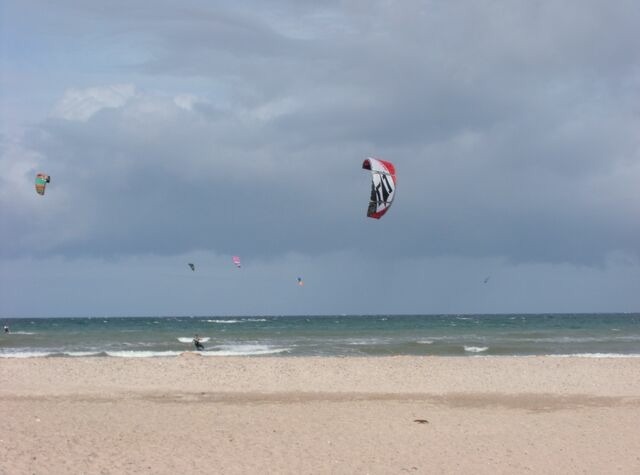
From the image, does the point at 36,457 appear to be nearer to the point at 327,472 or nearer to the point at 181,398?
the point at 327,472

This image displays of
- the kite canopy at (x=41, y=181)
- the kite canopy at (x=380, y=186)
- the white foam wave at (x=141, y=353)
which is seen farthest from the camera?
the white foam wave at (x=141, y=353)

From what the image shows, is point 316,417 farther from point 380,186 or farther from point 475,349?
point 475,349

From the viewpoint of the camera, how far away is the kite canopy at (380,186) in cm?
1634

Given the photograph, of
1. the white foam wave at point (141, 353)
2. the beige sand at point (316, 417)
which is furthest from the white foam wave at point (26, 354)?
the beige sand at point (316, 417)

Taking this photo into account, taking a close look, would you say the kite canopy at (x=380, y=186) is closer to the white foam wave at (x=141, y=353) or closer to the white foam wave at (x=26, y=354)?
the white foam wave at (x=141, y=353)

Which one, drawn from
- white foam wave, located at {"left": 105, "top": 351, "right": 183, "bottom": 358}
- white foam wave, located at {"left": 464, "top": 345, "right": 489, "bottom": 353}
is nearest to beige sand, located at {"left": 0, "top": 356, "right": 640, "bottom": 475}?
white foam wave, located at {"left": 105, "top": 351, "right": 183, "bottom": 358}

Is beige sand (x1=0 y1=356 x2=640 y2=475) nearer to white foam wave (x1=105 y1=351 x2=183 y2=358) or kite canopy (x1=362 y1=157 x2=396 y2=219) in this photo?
kite canopy (x1=362 y1=157 x2=396 y2=219)

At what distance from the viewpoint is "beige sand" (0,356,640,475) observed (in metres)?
9.71

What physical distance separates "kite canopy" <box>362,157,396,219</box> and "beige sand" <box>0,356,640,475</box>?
13.6 ft

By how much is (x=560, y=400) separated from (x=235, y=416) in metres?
6.95

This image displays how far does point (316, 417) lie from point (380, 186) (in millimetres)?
5776

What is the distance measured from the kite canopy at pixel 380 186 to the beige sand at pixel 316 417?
164 inches

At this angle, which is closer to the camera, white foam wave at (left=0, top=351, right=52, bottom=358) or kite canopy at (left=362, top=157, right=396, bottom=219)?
kite canopy at (left=362, top=157, right=396, bottom=219)

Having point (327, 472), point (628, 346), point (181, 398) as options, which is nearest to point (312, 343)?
point (628, 346)
